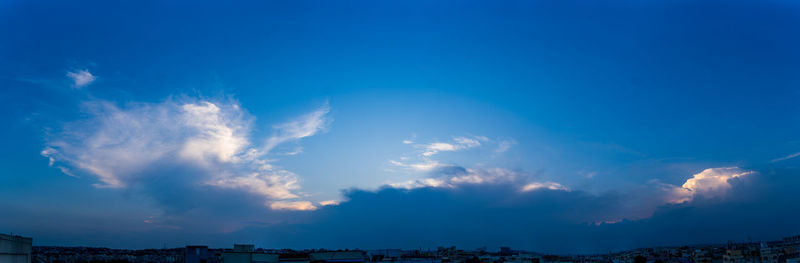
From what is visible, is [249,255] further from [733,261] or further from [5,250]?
[733,261]

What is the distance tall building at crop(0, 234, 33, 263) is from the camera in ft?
58.6

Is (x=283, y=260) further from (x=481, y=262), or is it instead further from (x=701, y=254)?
(x=701, y=254)

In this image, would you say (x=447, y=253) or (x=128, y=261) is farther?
(x=447, y=253)

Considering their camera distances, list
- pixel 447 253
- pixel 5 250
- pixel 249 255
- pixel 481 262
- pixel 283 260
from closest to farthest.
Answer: pixel 5 250, pixel 249 255, pixel 283 260, pixel 481 262, pixel 447 253

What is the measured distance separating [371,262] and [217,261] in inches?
742

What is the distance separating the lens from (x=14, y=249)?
739 inches

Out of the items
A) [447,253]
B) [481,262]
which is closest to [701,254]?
[481,262]

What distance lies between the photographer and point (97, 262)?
64.6m

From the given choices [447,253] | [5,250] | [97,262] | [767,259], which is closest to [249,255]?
[97,262]

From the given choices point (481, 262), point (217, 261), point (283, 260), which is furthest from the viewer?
point (481, 262)

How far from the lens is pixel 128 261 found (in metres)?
69.2

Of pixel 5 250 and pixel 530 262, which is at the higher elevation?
pixel 5 250

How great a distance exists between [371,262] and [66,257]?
41.7m

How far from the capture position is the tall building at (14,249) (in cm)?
1786
